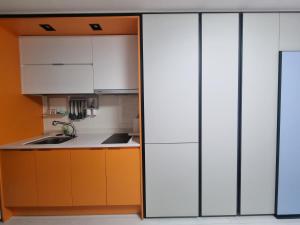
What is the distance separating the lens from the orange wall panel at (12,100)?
1.99m

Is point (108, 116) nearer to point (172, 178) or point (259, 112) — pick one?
point (172, 178)

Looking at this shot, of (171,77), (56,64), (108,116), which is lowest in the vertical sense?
(108,116)

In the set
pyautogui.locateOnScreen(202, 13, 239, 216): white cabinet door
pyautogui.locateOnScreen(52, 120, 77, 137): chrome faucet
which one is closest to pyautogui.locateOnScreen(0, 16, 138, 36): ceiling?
pyautogui.locateOnScreen(202, 13, 239, 216): white cabinet door

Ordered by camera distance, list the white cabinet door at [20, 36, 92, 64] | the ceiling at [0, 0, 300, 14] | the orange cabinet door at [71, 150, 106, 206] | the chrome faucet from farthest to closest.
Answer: the chrome faucet < the white cabinet door at [20, 36, 92, 64] < the orange cabinet door at [71, 150, 106, 206] < the ceiling at [0, 0, 300, 14]

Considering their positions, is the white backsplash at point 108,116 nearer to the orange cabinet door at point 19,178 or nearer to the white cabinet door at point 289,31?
the orange cabinet door at point 19,178

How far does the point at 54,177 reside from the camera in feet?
6.53

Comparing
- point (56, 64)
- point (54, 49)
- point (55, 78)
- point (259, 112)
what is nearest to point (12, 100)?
point (55, 78)

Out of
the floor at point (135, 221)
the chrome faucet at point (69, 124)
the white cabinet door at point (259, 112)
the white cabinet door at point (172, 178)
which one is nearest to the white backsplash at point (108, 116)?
the chrome faucet at point (69, 124)

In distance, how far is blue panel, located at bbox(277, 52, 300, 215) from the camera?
1880mm

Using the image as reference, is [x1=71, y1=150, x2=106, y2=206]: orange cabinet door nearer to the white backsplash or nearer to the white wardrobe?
the white wardrobe

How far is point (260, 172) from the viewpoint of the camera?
1.96m

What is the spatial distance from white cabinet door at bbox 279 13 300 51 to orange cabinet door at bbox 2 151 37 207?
3010 millimetres

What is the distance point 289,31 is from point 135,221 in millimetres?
2668

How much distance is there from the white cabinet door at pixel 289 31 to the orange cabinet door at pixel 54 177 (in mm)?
2645
